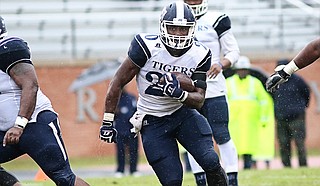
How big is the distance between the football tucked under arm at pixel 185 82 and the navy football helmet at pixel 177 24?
200 millimetres

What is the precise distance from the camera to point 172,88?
6.12 metres

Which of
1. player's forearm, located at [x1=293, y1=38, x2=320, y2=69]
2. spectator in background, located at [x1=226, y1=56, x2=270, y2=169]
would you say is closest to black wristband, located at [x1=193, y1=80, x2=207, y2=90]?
player's forearm, located at [x1=293, y1=38, x2=320, y2=69]

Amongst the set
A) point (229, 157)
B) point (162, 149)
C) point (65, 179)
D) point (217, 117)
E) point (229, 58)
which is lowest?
point (229, 157)

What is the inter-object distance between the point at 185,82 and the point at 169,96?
181 mm

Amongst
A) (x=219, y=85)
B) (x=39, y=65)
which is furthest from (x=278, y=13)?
(x=219, y=85)

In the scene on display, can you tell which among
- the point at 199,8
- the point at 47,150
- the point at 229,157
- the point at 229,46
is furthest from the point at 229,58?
the point at 47,150

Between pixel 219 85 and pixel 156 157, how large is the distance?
1789 millimetres

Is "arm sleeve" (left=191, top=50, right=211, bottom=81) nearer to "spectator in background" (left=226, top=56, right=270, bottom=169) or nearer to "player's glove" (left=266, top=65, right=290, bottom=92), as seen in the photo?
"player's glove" (left=266, top=65, right=290, bottom=92)

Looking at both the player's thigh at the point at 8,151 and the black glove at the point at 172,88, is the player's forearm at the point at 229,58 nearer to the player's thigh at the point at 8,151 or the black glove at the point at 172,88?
the black glove at the point at 172,88

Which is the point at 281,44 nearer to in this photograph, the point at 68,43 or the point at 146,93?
the point at 68,43

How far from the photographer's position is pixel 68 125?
53.8 feet

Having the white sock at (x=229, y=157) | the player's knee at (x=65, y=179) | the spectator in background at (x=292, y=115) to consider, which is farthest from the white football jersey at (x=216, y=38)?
the spectator in background at (x=292, y=115)

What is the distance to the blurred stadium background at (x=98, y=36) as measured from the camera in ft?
53.7

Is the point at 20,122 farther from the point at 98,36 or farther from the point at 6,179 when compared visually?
the point at 98,36
